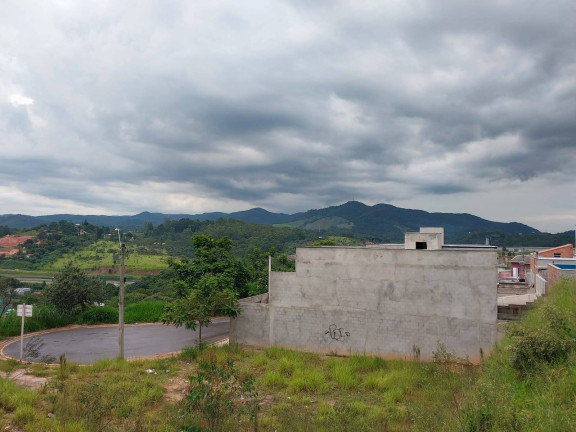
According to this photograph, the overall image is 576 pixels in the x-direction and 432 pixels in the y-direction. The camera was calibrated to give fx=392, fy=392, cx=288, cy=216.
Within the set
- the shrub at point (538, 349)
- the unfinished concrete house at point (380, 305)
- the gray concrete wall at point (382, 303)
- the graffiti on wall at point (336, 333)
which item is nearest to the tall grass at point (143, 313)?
the unfinished concrete house at point (380, 305)

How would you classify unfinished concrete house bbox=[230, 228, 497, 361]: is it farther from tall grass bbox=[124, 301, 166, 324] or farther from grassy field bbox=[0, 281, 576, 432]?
tall grass bbox=[124, 301, 166, 324]

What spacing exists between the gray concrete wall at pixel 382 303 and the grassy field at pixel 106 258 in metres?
61.9

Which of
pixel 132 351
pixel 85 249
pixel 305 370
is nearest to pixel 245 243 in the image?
pixel 85 249

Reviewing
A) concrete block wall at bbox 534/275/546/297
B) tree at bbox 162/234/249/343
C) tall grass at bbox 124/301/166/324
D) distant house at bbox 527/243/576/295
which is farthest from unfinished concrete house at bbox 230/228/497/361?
tall grass at bbox 124/301/166/324

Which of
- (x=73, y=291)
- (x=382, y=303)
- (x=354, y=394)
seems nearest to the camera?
(x=354, y=394)

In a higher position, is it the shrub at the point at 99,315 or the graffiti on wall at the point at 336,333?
the graffiti on wall at the point at 336,333

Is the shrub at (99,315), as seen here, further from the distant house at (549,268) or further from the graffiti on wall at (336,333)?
the distant house at (549,268)

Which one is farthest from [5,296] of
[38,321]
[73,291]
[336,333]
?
[336,333]

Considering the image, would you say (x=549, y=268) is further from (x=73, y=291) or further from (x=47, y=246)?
(x=47, y=246)

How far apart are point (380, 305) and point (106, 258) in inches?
3158

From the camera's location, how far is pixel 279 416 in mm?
10008

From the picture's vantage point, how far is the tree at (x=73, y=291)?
2638 cm

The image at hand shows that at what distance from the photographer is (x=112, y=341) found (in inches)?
879

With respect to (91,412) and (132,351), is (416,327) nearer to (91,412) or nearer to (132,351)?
(91,412)
